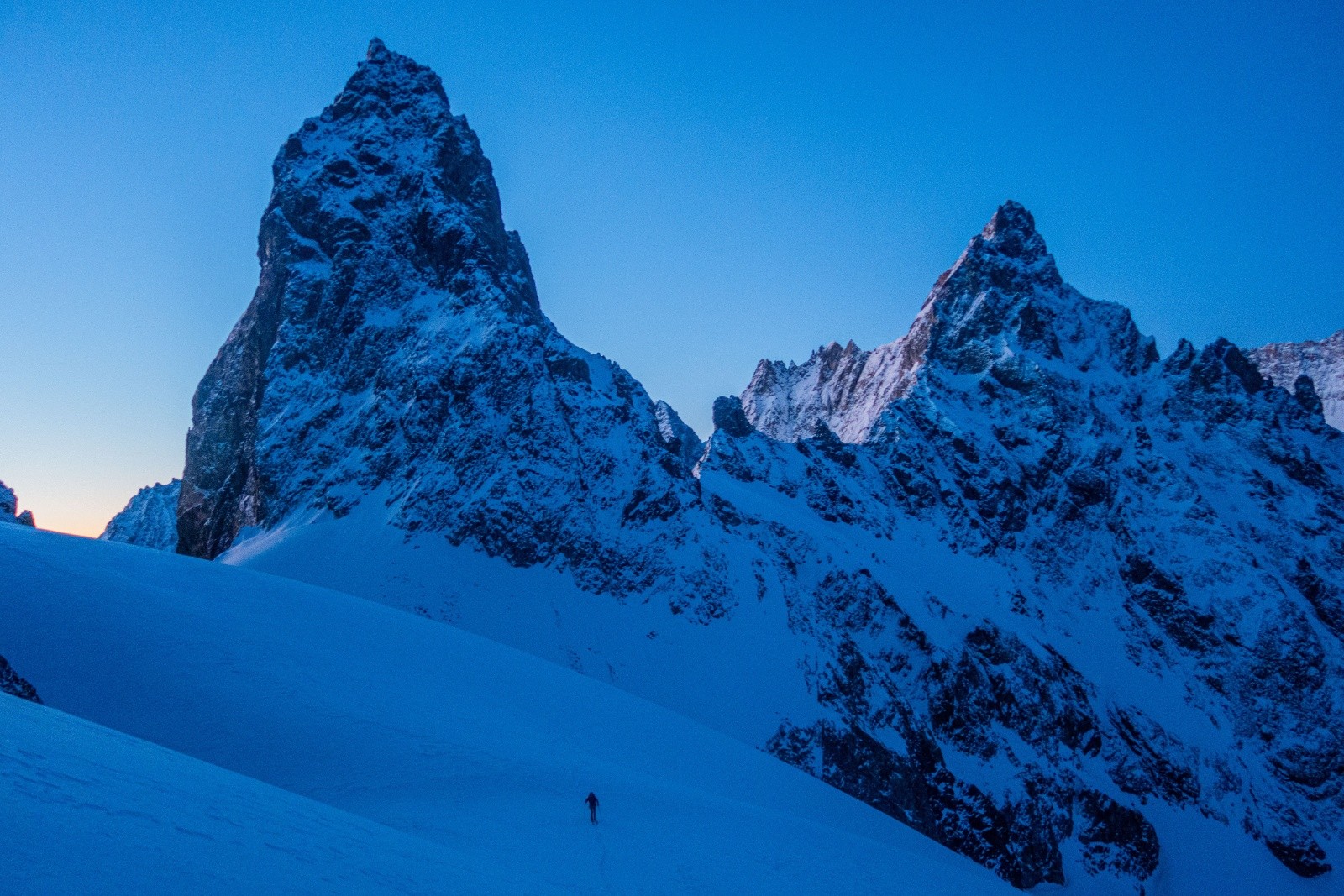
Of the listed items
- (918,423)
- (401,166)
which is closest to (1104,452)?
(918,423)

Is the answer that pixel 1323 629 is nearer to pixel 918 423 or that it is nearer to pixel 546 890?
pixel 918 423

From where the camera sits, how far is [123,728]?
18484mm

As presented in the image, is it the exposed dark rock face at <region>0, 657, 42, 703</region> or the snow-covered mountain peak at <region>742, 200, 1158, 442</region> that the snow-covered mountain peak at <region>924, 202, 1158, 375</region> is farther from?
the exposed dark rock face at <region>0, 657, 42, 703</region>

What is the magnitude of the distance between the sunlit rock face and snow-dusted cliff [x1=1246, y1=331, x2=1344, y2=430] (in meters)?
66.2

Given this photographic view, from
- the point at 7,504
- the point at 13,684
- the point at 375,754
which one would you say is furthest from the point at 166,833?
the point at 7,504

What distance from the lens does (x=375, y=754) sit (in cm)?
1977

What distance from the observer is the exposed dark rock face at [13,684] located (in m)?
16.0

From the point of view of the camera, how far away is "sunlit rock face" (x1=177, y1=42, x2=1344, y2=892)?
52.2 metres

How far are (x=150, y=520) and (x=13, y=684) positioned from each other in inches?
4795

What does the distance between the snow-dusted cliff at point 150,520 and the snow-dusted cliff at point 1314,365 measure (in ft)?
648

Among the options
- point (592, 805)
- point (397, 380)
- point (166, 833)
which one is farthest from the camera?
point (397, 380)

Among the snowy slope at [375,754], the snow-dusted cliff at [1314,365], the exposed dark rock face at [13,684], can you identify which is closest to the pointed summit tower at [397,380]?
the snowy slope at [375,754]

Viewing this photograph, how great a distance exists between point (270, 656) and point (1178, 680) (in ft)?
261

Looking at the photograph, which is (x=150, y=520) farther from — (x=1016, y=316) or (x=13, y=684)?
(x=1016, y=316)
